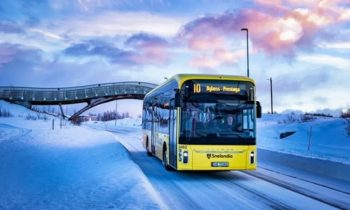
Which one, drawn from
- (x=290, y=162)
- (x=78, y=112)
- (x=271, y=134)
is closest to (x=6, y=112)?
(x=78, y=112)

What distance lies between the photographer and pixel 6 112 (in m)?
58.1

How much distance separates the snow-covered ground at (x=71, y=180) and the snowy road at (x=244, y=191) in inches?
31.9

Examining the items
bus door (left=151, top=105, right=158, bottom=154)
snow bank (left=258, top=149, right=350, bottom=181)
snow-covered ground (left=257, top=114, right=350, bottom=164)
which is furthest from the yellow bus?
snow-covered ground (left=257, top=114, right=350, bottom=164)

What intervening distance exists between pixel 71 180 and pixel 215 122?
4955 millimetres

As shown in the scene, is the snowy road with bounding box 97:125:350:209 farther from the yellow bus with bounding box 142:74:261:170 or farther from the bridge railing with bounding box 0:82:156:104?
the bridge railing with bounding box 0:82:156:104

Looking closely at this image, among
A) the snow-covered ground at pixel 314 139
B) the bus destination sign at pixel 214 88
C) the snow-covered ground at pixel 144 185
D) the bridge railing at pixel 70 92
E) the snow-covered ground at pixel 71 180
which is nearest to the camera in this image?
the snow-covered ground at pixel 71 180

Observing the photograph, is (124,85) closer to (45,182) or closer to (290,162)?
(290,162)

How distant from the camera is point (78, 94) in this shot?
65.2 m

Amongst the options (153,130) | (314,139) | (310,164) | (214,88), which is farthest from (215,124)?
(314,139)

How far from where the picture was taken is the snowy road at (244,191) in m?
10.5

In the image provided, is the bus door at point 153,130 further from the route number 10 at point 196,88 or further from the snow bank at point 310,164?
the route number 10 at point 196,88

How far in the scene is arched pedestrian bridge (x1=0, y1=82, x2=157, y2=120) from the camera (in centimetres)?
6328

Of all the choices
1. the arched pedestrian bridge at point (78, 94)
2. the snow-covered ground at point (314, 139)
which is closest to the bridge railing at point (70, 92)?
the arched pedestrian bridge at point (78, 94)

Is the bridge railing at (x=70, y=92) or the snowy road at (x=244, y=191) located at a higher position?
the bridge railing at (x=70, y=92)
